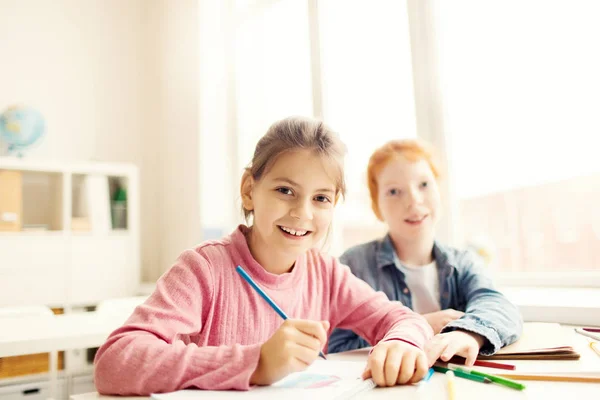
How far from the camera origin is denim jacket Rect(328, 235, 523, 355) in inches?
39.8

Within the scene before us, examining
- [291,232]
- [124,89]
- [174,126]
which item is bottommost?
[291,232]

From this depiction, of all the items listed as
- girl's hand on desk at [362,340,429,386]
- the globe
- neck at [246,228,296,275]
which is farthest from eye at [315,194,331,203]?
the globe

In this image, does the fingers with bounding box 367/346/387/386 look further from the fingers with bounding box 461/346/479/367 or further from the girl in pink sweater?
the fingers with bounding box 461/346/479/367

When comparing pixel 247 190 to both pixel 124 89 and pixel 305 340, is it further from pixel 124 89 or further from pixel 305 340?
pixel 124 89

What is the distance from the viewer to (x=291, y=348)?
2.04 ft

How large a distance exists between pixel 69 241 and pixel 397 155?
6.87ft

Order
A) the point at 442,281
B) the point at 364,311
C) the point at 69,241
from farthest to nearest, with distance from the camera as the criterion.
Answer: the point at 69,241 < the point at 442,281 < the point at 364,311

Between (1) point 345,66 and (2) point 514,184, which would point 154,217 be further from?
(2) point 514,184

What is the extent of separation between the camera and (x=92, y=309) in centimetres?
275

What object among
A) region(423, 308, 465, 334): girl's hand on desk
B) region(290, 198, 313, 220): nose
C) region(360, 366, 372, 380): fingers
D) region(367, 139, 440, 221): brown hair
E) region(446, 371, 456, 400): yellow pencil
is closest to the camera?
region(446, 371, 456, 400): yellow pencil

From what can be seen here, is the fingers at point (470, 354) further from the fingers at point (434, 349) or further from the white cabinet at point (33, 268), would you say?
the white cabinet at point (33, 268)

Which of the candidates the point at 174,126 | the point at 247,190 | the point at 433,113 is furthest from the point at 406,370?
the point at 174,126

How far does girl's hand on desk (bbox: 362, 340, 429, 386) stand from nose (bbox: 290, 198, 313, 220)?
0.26 m

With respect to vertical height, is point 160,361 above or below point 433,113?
below
